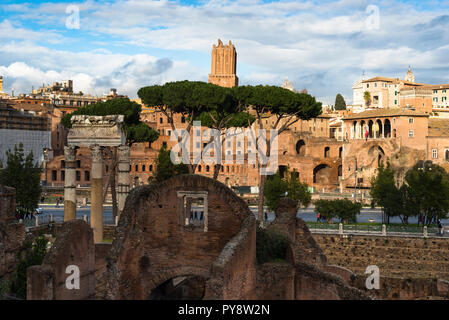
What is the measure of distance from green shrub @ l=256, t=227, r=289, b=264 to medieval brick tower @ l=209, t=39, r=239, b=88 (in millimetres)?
70582

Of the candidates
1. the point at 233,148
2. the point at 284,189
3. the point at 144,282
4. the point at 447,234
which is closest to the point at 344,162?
the point at 233,148

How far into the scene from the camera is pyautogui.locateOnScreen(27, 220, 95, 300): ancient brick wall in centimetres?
895

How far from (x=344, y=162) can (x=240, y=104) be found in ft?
84.5

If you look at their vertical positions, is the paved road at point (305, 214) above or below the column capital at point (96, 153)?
below

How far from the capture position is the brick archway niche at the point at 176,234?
9.71m

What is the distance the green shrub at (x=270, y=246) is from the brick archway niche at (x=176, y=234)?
1.82 ft

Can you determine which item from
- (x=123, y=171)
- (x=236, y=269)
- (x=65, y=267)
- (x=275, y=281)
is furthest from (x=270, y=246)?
(x=123, y=171)

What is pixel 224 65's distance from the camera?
81938mm

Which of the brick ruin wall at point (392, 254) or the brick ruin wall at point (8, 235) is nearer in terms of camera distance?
the brick ruin wall at point (8, 235)

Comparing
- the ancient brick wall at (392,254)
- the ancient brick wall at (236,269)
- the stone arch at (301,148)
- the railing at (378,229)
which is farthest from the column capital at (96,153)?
the stone arch at (301,148)

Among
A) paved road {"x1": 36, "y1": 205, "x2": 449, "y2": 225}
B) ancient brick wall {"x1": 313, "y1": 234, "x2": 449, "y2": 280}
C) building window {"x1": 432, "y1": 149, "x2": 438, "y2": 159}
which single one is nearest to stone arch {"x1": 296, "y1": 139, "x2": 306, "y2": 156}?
building window {"x1": 432, "y1": 149, "x2": 438, "y2": 159}

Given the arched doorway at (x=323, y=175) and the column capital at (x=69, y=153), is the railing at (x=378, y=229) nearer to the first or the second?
the column capital at (x=69, y=153)

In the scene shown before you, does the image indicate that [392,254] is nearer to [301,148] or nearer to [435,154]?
[435,154]

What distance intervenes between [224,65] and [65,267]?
74.1 metres
